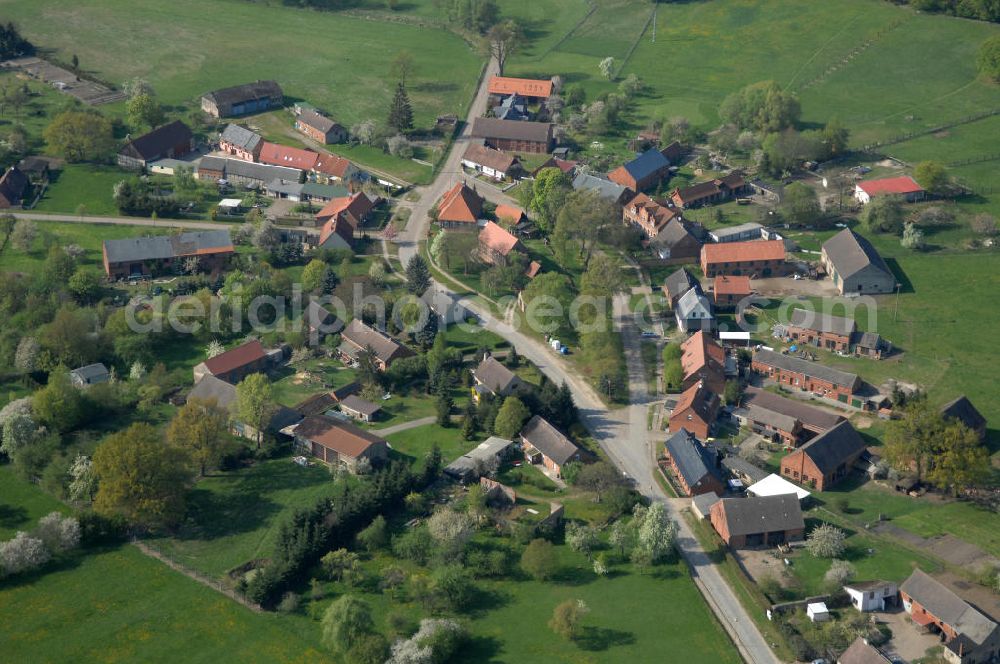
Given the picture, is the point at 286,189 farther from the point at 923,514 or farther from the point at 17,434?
the point at 923,514

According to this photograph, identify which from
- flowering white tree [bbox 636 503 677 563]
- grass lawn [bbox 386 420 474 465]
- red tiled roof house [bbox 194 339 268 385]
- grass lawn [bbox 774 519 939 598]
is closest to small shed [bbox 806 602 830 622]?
grass lawn [bbox 774 519 939 598]

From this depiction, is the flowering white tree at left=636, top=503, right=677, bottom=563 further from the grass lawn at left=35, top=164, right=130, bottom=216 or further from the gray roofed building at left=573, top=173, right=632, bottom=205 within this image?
the grass lawn at left=35, top=164, right=130, bottom=216

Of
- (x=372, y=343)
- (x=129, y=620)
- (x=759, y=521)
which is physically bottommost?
(x=129, y=620)

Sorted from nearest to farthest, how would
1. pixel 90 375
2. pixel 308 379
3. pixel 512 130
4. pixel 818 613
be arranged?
pixel 818 613
pixel 90 375
pixel 308 379
pixel 512 130

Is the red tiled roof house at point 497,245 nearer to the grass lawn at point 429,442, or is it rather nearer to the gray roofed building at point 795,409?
the grass lawn at point 429,442

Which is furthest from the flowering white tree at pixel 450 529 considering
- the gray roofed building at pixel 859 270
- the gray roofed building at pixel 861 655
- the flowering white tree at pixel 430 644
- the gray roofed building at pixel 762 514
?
the gray roofed building at pixel 859 270

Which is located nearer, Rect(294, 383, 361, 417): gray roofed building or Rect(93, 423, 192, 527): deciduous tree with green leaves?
Rect(93, 423, 192, 527): deciduous tree with green leaves

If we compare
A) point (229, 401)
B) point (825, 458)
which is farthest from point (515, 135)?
point (825, 458)
